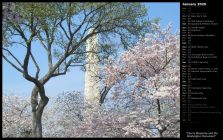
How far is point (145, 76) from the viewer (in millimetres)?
15352

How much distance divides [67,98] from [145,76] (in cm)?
496

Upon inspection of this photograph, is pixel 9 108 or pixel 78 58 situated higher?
pixel 78 58

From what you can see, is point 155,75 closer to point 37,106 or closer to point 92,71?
point 92,71

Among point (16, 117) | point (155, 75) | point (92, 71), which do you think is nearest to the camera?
point (155, 75)

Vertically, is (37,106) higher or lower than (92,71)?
lower

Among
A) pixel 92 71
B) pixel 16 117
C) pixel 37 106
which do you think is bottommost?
pixel 16 117

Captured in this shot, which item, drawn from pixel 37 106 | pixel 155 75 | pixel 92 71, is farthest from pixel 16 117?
pixel 155 75

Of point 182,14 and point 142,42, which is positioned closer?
point 182,14

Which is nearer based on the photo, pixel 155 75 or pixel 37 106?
pixel 155 75

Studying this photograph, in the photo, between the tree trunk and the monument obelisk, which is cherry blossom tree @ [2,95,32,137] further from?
the monument obelisk

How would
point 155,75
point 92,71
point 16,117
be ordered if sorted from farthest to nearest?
point 16,117, point 92,71, point 155,75

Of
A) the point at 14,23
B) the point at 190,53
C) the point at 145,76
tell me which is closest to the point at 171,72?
the point at 145,76

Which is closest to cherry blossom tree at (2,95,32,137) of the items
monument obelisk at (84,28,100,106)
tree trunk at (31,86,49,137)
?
tree trunk at (31,86,49,137)

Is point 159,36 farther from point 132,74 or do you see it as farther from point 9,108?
point 9,108
